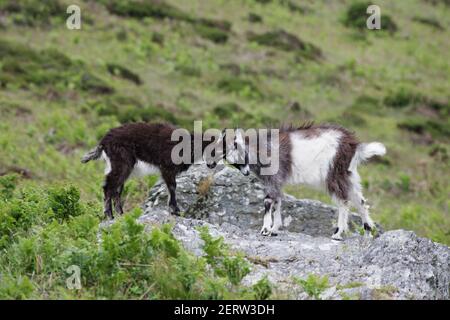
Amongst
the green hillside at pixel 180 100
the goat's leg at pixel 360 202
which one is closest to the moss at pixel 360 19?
the green hillside at pixel 180 100

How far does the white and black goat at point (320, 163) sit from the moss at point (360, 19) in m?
27.9

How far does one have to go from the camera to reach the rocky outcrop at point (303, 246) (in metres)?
7.36

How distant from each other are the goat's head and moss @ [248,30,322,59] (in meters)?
21.7

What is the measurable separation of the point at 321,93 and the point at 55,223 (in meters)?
21.4

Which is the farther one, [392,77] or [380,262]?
[392,77]

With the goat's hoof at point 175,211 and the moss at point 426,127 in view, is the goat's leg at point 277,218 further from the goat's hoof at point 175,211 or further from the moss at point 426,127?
the moss at point 426,127

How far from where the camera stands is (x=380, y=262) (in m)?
7.77

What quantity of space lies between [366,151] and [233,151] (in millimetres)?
1898

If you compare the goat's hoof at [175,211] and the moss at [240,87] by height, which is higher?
the moss at [240,87]

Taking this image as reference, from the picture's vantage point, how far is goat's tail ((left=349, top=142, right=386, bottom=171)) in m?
10.1

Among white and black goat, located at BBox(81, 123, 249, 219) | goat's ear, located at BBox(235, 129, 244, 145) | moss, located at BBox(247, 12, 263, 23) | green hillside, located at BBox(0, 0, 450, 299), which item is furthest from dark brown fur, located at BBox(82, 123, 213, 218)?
moss, located at BBox(247, 12, 263, 23)

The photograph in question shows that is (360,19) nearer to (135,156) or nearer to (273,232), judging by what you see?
(135,156)

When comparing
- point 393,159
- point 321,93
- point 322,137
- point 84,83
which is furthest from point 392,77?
point 322,137

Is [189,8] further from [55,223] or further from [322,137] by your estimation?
[55,223]
